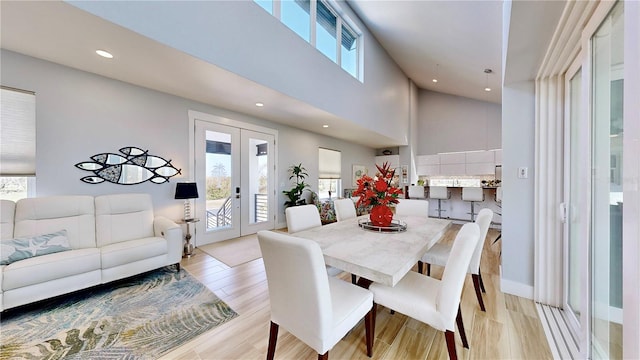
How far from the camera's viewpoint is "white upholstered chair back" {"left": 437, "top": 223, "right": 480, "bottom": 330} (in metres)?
1.24

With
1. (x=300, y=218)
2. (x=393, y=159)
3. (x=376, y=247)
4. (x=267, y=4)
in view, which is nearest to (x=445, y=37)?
(x=267, y=4)

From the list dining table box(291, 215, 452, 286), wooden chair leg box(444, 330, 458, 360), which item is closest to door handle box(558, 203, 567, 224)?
dining table box(291, 215, 452, 286)

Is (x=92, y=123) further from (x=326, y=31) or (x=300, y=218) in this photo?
(x=326, y=31)

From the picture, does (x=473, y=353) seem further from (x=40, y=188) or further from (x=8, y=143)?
(x=8, y=143)

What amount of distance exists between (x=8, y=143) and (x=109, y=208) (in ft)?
3.50

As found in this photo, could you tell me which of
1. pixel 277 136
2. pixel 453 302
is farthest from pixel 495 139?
pixel 453 302

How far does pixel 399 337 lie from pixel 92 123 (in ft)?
13.6

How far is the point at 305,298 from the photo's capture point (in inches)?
45.6

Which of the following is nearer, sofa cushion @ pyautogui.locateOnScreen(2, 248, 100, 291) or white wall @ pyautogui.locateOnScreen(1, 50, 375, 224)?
sofa cushion @ pyautogui.locateOnScreen(2, 248, 100, 291)

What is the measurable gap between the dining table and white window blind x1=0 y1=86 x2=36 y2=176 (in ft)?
10.4

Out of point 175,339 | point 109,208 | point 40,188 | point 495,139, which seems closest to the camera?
point 175,339

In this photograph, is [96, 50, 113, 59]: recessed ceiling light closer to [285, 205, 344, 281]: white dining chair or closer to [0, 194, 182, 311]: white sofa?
[0, 194, 182, 311]: white sofa

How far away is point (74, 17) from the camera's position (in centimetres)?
181

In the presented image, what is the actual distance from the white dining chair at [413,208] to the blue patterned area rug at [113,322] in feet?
7.35
